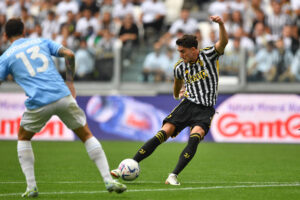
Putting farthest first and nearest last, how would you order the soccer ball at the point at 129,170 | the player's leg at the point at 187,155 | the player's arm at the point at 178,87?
the player's arm at the point at 178,87 < the soccer ball at the point at 129,170 < the player's leg at the point at 187,155

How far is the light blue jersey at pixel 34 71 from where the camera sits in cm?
677

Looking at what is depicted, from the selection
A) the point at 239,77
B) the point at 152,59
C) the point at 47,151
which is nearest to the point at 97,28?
the point at 152,59

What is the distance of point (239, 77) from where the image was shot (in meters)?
17.3

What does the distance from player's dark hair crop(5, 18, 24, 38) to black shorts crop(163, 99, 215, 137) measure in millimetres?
2659

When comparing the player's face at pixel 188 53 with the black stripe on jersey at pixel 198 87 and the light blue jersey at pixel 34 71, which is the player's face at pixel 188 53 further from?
the light blue jersey at pixel 34 71

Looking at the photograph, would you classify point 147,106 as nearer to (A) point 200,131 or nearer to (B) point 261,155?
(B) point 261,155

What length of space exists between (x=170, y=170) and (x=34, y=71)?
4.05 meters

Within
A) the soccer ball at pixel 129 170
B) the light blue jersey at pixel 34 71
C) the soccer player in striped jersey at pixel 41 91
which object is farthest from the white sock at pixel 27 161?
the soccer ball at pixel 129 170

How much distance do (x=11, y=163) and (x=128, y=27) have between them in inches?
340

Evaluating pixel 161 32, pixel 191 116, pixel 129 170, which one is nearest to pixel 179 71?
pixel 191 116

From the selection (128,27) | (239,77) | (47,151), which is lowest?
(47,151)

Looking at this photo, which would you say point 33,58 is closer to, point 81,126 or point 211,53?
point 81,126

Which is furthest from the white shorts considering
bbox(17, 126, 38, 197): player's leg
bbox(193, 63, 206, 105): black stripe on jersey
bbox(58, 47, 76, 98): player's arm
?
bbox(193, 63, 206, 105): black stripe on jersey

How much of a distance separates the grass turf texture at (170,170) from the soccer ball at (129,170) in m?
0.13
